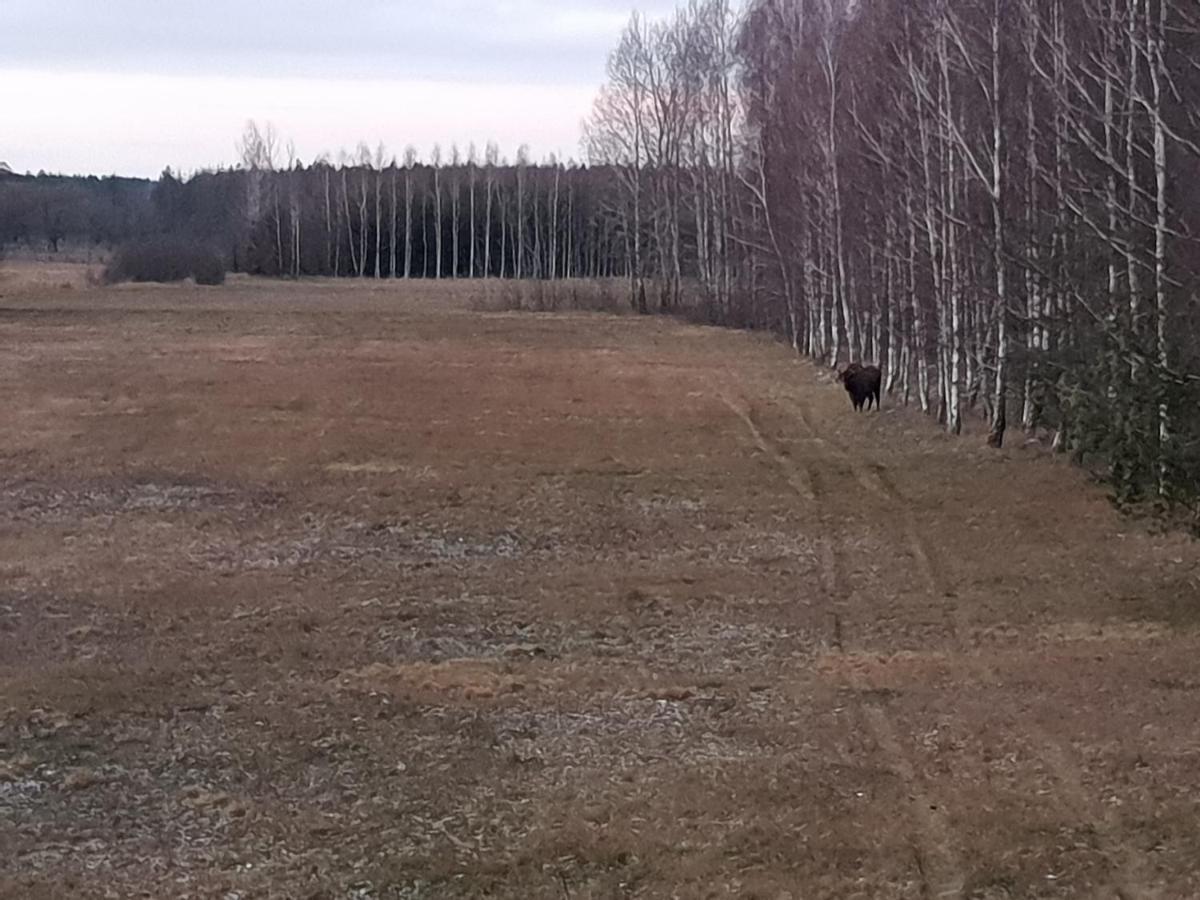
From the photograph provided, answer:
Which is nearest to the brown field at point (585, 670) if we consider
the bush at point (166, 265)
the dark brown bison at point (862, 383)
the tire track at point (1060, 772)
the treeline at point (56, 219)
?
the tire track at point (1060, 772)

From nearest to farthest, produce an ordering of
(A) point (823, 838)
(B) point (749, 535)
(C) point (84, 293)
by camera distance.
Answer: (A) point (823, 838), (B) point (749, 535), (C) point (84, 293)

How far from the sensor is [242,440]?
1905 centimetres

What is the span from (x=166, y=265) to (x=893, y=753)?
68124mm

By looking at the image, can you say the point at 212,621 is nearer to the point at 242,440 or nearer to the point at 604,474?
the point at 604,474

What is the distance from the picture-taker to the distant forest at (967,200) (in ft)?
38.4

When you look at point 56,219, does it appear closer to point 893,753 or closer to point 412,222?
point 412,222

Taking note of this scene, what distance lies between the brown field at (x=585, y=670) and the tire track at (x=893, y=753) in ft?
0.08

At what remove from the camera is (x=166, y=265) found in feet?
234

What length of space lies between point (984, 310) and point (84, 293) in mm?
48905

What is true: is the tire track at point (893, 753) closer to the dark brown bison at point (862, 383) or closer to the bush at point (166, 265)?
the dark brown bison at point (862, 383)

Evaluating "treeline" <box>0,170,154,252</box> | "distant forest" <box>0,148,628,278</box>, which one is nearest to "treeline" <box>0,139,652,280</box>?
"distant forest" <box>0,148,628,278</box>

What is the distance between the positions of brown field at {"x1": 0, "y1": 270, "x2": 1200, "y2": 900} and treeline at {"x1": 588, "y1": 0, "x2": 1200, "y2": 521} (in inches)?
47.4

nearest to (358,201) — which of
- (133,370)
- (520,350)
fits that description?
(520,350)

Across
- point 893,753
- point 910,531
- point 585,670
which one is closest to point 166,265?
point 910,531
